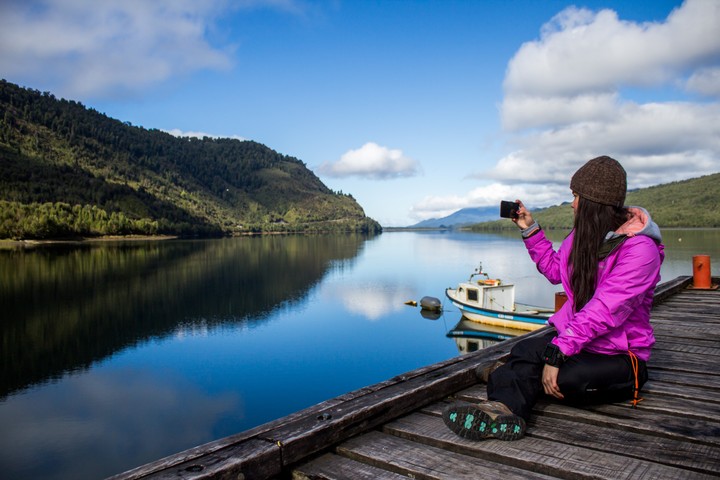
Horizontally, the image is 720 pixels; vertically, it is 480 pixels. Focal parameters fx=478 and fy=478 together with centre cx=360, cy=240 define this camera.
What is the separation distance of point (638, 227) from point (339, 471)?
2.61 metres

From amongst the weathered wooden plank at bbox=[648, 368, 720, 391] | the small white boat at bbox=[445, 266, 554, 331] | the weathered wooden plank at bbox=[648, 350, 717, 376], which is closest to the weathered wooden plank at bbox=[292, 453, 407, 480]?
the weathered wooden plank at bbox=[648, 368, 720, 391]

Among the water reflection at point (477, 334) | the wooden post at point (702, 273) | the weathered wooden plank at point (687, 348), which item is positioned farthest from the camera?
the water reflection at point (477, 334)

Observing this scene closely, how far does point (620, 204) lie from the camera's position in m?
3.40

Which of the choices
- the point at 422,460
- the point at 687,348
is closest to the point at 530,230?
the point at 422,460

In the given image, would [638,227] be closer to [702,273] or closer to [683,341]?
[683,341]

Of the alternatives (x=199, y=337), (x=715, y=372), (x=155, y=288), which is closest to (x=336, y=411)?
(x=715, y=372)

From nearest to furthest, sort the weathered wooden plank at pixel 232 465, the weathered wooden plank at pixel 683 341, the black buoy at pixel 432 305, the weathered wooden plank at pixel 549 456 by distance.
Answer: the weathered wooden plank at pixel 232 465 → the weathered wooden plank at pixel 549 456 → the weathered wooden plank at pixel 683 341 → the black buoy at pixel 432 305

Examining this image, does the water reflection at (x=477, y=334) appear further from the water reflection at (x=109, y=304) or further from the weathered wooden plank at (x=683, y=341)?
the weathered wooden plank at (x=683, y=341)

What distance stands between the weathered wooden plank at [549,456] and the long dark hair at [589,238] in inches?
45.3

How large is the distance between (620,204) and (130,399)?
811 inches

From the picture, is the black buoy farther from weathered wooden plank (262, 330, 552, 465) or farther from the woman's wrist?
the woman's wrist

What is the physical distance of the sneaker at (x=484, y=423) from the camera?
118 inches

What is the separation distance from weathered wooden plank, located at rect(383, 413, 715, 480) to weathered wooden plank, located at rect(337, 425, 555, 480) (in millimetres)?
47

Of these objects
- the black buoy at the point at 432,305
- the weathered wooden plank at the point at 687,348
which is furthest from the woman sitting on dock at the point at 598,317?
the black buoy at the point at 432,305
